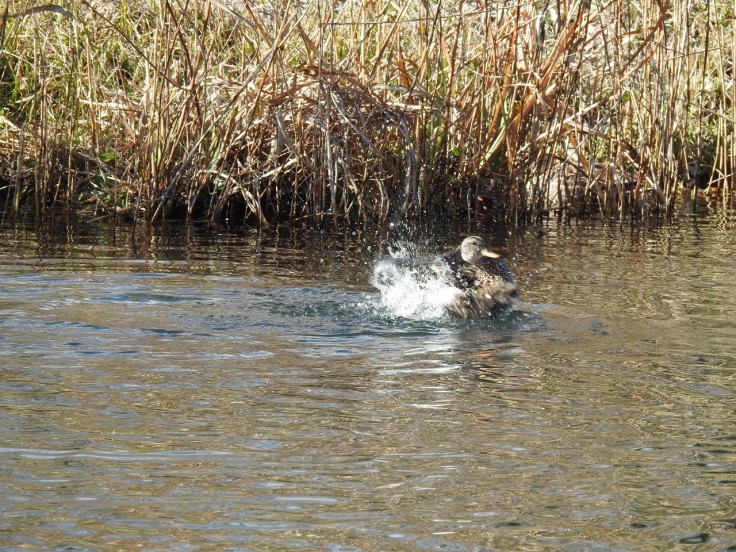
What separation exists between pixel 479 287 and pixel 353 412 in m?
2.33

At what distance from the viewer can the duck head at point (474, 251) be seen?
7.05m

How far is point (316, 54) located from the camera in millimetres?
8930

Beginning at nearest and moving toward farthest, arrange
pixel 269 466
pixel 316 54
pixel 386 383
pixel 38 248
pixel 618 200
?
1. pixel 269 466
2. pixel 386 383
3. pixel 38 248
4. pixel 316 54
5. pixel 618 200

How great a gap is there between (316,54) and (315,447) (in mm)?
5643

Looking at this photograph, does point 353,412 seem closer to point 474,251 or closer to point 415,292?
point 415,292

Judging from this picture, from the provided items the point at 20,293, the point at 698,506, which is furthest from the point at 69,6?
the point at 698,506

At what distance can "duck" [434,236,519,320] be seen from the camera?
6.31m

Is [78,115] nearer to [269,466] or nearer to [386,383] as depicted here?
[386,383]

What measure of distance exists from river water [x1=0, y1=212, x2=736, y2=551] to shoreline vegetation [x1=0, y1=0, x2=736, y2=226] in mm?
2013

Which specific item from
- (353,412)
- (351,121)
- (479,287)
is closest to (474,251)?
(479,287)

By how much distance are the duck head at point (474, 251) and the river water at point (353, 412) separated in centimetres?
38

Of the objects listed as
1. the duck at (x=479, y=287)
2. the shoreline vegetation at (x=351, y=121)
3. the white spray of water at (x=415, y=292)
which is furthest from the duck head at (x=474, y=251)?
the shoreline vegetation at (x=351, y=121)

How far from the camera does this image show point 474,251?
714 centimetres

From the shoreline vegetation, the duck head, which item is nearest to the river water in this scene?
the duck head
